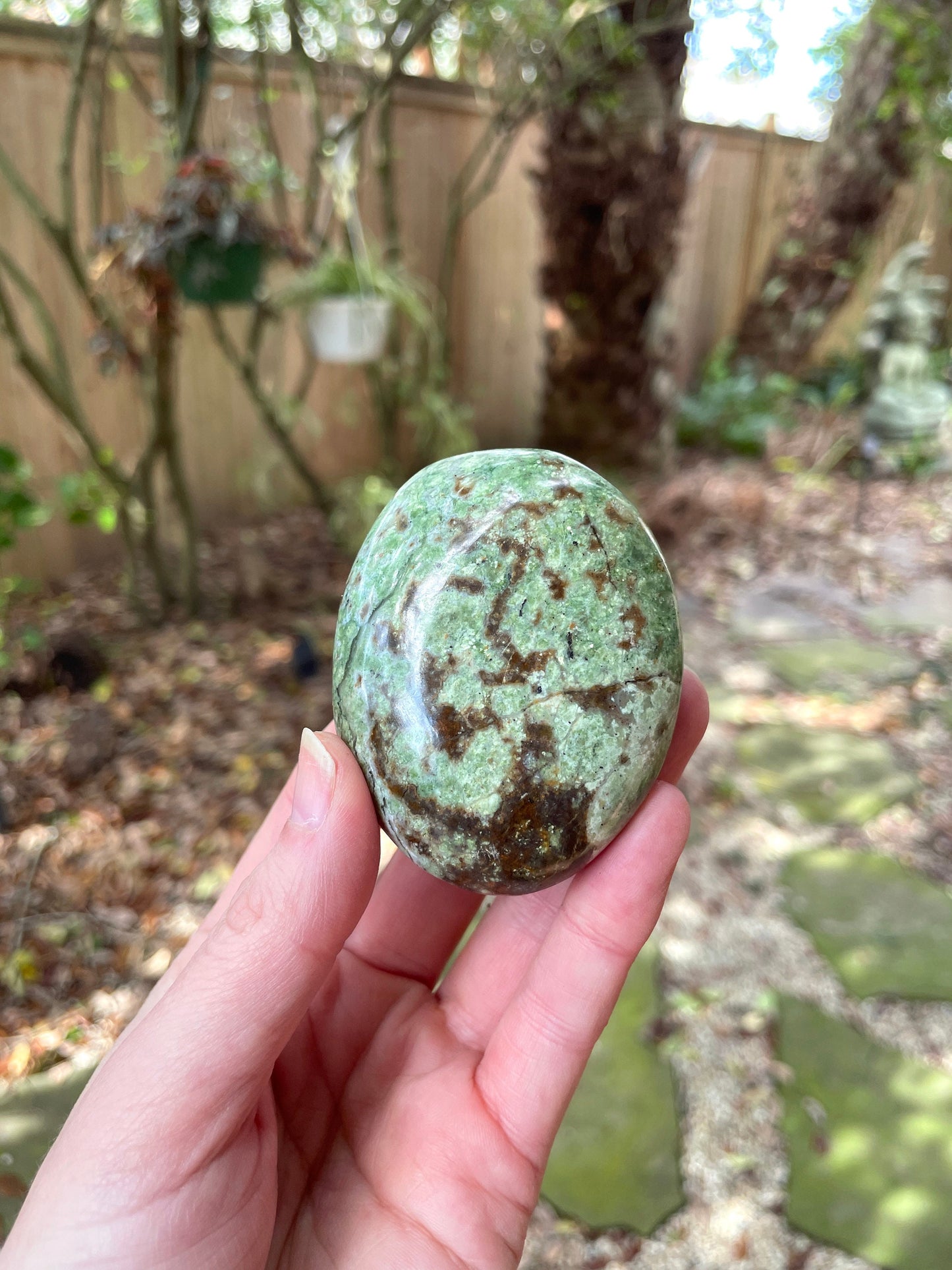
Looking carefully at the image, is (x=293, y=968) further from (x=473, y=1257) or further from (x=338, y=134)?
(x=338, y=134)

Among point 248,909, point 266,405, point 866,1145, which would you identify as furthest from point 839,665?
point 248,909

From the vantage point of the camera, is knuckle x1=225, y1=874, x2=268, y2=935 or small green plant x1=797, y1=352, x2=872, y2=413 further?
small green plant x1=797, y1=352, x2=872, y2=413

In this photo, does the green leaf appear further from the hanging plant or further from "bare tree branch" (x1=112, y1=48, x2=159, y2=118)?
"bare tree branch" (x1=112, y1=48, x2=159, y2=118)

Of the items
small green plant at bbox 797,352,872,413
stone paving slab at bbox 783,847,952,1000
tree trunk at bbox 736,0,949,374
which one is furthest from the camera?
small green plant at bbox 797,352,872,413


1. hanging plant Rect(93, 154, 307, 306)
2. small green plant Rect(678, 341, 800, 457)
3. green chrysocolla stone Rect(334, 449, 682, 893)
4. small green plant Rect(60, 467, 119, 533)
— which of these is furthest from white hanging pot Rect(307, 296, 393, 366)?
small green plant Rect(678, 341, 800, 457)

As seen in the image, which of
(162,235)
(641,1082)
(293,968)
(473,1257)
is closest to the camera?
(293,968)

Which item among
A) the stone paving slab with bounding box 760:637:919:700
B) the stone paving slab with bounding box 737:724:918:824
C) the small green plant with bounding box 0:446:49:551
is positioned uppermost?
the small green plant with bounding box 0:446:49:551

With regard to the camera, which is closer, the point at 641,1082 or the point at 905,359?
the point at 641,1082

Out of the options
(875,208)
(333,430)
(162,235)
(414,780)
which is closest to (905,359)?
(875,208)
